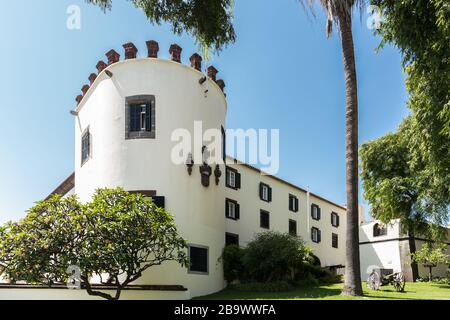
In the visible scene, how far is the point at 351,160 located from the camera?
721 inches

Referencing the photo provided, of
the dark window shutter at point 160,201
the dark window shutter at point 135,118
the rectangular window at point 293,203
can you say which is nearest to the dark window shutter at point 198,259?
the dark window shutter at point 160,201

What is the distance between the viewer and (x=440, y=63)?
1309cm

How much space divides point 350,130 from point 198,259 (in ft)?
31.5

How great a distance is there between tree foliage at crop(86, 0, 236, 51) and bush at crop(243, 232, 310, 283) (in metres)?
13.0

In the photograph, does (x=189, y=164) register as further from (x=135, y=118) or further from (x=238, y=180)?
(x=238, y=180)

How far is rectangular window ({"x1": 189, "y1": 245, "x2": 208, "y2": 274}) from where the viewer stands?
22.5m

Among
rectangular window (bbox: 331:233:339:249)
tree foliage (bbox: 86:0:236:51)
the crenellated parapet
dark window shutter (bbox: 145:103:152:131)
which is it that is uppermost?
the crenellated parapet

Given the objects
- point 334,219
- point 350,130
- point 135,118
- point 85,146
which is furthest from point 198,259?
point 334,219

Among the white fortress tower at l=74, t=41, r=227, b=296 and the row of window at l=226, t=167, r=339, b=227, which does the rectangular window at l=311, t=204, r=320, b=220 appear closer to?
the row of window at l=226, t=167, r=339, b=227

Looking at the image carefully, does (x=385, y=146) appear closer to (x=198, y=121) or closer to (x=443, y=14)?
(x=198, y=121)

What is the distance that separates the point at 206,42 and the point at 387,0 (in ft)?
18.1

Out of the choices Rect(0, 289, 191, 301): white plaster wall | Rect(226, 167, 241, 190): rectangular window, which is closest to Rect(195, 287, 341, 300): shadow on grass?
Rect(0, 289, 191, 301): white plaster wall

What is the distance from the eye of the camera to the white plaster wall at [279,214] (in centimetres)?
3203

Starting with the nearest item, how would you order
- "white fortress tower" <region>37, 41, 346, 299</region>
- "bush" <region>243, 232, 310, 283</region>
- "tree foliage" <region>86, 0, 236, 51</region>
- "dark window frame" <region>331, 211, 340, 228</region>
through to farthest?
1. "tree foliage" <region>86, 0, 236, 51</region>
2. "white fortress tower" <region>37, 41, 346, 299</region>
3. "bush" <region>243, 232, 310, 283</region>
4. "dark window frame" <region>331, 211, 340, 228</region>
